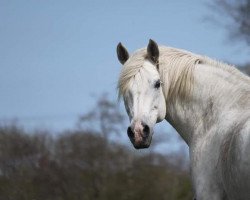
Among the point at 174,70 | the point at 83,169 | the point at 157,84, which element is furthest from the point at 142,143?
the point at 83,169

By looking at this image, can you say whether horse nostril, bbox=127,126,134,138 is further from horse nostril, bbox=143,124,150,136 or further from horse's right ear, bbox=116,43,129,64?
horse's right ear, bbox=116,43,129,64

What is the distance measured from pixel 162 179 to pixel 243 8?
7048 millimetres

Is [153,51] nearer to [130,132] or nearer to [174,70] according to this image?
[174,70]

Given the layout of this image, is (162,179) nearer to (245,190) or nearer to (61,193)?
(61,193)

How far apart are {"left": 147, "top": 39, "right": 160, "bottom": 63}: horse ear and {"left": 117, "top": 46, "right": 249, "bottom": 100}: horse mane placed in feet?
0.16

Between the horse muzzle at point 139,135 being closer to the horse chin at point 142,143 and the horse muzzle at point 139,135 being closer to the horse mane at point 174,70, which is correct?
the horse chin at point 142,143

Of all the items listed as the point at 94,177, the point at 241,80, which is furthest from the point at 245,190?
the point at 94,177

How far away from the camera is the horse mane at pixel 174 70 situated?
16.3ft

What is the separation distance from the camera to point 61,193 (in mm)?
21984

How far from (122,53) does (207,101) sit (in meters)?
1.14

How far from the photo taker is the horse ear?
16.9 ft

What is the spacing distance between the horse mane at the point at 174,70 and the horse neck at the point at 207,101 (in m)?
0.04

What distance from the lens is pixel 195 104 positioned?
494 cm

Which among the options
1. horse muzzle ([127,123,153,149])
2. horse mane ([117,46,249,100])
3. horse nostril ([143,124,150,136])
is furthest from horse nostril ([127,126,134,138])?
horse mane ([117,46,249,100])
